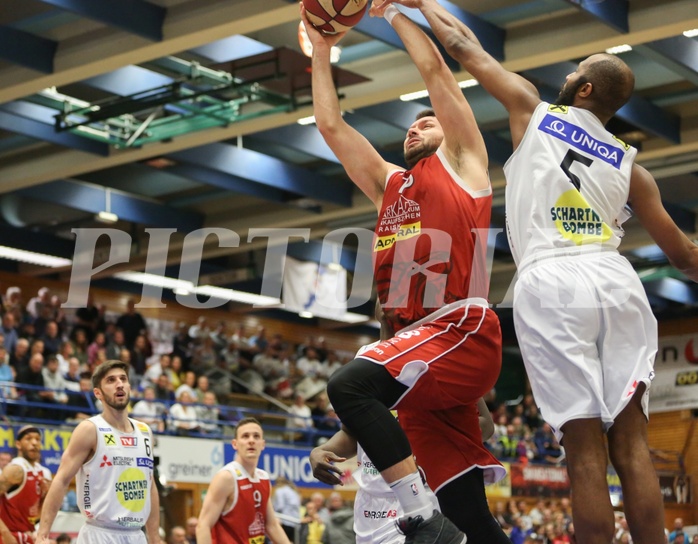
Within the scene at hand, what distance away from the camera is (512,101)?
4711 millimetres

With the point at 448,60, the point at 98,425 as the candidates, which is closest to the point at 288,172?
the point at 448,60

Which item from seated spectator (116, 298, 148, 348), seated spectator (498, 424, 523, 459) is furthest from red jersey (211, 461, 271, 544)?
seated spectator (498, 424, 523, 459)

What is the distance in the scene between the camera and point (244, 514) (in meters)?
9.64

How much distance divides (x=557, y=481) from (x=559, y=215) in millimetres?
21670

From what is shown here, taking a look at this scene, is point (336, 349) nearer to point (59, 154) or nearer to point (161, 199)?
point (161, 199)

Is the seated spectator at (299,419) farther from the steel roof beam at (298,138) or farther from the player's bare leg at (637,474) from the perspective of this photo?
the player's bare leg at (637,474)

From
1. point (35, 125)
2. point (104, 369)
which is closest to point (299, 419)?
point (35, 125)

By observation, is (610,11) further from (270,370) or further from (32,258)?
(32,258)

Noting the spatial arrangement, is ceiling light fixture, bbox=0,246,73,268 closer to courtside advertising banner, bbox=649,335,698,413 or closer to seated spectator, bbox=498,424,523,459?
seated spectator, bbox=498,424,523,459

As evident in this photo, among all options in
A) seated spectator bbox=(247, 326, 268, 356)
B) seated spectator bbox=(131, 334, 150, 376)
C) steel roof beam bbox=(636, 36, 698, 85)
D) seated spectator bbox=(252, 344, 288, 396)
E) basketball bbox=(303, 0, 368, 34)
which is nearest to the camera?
basketball bbox=(303, 0, 368, 34)

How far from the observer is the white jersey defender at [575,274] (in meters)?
4.26

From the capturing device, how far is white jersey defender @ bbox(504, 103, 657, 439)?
14.0 ft

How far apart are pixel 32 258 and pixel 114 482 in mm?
15564

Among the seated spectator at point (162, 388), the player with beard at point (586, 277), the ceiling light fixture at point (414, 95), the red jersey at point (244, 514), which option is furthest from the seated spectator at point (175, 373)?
the player with beard at point (586, 277)
